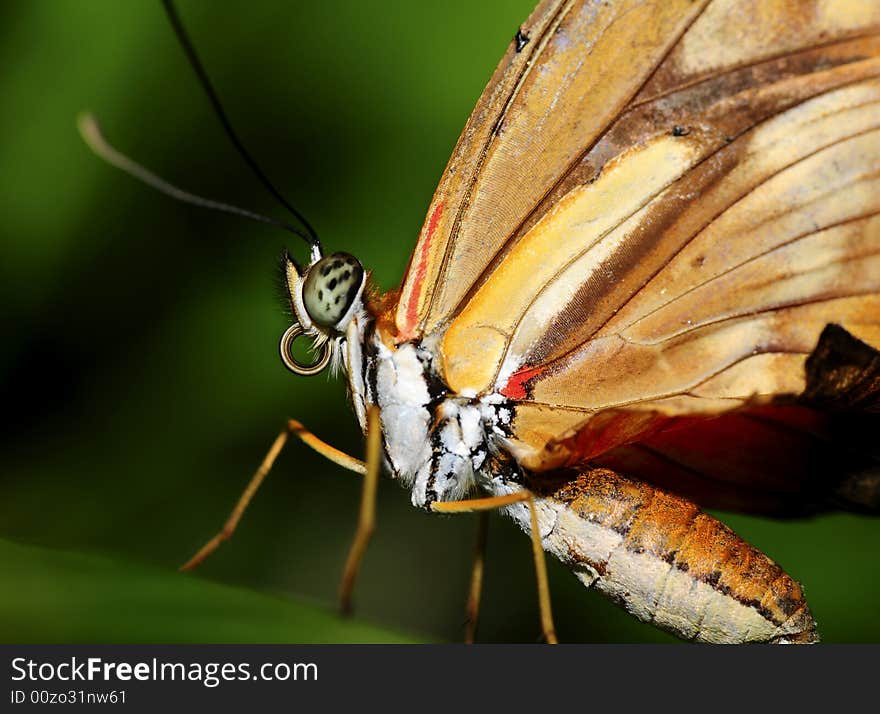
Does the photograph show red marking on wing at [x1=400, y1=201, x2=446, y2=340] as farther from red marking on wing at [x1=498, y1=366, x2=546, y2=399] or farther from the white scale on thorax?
red marking on wing at [x1=498, y1=366, x2=546, y2=399]

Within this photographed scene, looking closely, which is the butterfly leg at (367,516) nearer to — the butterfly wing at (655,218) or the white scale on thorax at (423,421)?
the white scale on thorax at (423,421)

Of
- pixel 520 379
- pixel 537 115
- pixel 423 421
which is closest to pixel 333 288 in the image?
pixel 423 421

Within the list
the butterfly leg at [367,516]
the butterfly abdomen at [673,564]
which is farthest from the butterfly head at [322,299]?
the butterfly abdomen at [673,564]

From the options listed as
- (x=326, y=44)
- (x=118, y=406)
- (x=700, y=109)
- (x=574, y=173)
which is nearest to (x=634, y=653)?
(x=574, y=173)

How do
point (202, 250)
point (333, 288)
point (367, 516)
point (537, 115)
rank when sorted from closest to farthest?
point (367, 516) < point (537, 115) < point (333, 288) < point (202, 250)

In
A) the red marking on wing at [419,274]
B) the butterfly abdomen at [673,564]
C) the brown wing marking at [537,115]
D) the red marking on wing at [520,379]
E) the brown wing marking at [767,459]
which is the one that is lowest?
the butterfly abdomen at [673,564]

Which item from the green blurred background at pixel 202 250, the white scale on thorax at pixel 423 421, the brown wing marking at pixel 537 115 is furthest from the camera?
the green blurred background at pixel 202 250

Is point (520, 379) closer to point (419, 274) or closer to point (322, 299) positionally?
point (419, 274)
